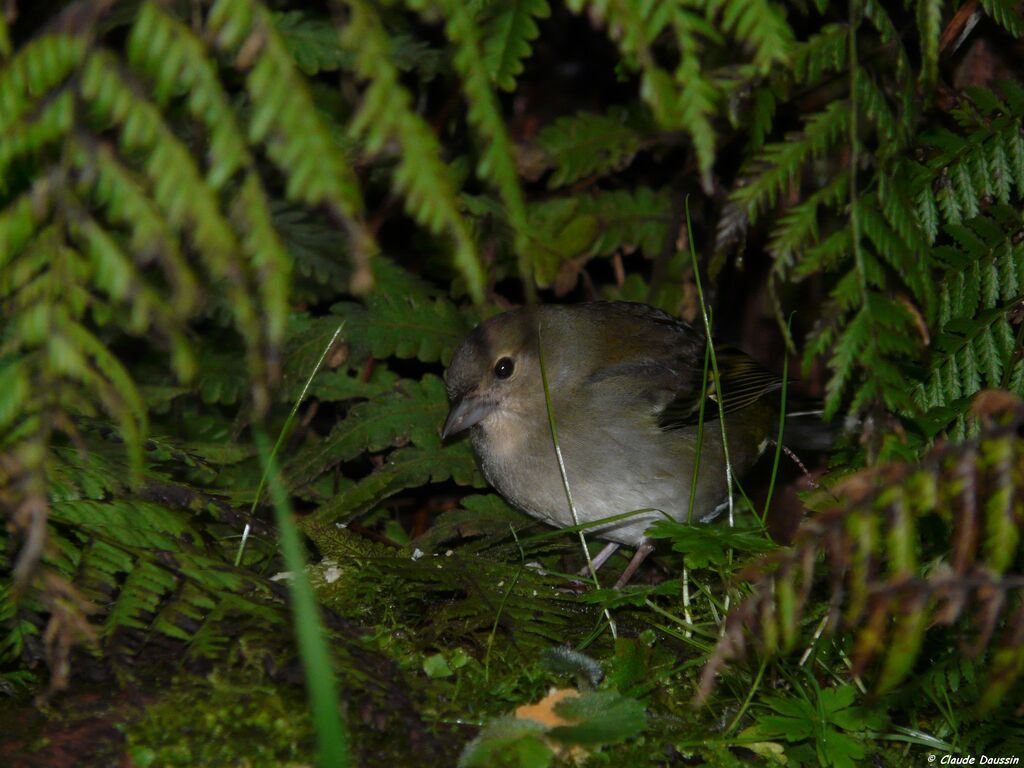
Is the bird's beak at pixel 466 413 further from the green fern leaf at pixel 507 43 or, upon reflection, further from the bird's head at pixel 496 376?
the green fern leaf at pixel 507 43

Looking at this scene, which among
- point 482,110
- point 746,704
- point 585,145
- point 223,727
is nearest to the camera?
point 482,110

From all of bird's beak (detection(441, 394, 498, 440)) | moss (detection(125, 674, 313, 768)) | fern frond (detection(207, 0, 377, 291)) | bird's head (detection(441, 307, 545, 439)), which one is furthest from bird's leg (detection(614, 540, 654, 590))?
fern frond (detection(207, 0, 377, 291))

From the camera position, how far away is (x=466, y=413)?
446 centimetres

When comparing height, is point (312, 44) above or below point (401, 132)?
above

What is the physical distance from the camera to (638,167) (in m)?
5.96

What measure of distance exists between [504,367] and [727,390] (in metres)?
1.02

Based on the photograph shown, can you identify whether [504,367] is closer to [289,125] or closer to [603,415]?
[603,415]

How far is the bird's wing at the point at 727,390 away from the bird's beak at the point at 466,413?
0.74 meters

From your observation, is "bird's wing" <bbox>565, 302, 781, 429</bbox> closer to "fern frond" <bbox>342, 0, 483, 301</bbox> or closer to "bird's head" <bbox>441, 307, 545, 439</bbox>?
"bird's head" <bbox>441, 307, 545, 439</bbox>

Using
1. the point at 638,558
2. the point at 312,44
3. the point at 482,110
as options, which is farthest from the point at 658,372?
the point at 482,110

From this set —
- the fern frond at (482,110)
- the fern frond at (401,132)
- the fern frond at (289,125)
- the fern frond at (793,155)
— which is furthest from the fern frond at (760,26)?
the fern frond at (289,125)

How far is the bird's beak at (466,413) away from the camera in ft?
14.5

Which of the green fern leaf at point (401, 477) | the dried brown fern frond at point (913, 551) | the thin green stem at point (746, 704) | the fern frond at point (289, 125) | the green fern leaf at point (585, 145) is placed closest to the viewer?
the fern frond at point (289, 125)

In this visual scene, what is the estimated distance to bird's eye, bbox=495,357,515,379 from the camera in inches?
180
